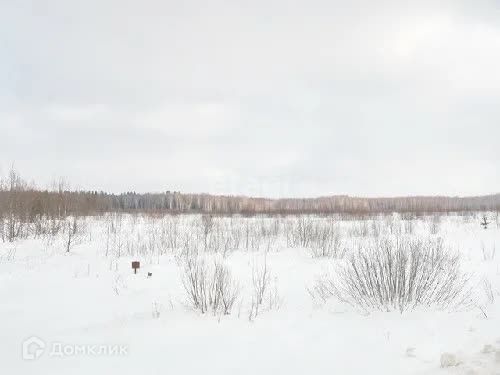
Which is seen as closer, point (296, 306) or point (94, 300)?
point (296, 306)

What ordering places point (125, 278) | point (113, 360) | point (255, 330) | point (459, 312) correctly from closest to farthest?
point (113, 360) < point (255, 330) < point (459, 312) < point (125, 278)

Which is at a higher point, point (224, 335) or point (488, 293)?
point (488, 293)

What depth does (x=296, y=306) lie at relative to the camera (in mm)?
6121

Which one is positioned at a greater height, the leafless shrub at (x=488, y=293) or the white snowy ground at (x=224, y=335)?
the leafless shrub at (x=488, y=293)

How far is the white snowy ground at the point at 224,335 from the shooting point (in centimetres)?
382

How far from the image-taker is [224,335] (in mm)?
4699

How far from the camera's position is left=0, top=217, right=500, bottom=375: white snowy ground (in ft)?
12.5

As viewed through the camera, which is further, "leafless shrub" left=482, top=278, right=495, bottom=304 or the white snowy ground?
"leafless shrub" left=482, top=278, right=495, bottom=304

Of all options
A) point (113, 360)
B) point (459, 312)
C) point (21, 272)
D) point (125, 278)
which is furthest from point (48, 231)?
point (459, 312)

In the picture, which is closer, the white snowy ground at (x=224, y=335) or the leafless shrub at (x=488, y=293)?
the white snowy ground at (x=224, y=335)

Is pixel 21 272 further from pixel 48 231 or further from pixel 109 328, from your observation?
pixel 48 231

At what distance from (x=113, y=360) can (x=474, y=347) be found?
12.7 ft

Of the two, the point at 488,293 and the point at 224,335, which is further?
the point at 488,293

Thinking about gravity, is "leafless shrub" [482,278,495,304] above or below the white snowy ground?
above
